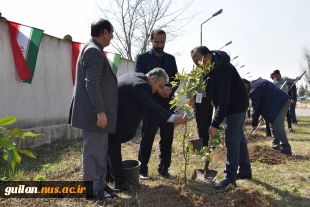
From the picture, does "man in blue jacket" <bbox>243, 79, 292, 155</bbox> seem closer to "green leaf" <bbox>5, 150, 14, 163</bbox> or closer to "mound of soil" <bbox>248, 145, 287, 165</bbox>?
"mound of soil" <bbox>248, 145, 287, 165</bbox>

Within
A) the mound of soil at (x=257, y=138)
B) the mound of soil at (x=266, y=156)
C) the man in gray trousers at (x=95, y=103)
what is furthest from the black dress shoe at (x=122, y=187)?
the mound of soil at (x=257, y=138)

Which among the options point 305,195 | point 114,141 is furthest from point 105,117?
point 305,195

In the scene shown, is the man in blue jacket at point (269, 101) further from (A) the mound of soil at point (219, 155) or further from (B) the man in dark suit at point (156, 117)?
(B) the man in dark suit at point (156, 117)

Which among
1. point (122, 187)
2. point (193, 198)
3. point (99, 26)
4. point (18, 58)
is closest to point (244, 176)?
point (193, 198)

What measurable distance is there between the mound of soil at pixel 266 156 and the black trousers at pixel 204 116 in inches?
34.2

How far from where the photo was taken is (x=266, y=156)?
17.1 feet

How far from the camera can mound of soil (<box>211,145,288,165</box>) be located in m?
5.10

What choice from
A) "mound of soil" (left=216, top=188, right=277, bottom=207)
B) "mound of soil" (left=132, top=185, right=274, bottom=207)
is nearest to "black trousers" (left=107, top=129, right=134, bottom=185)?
"mound of soil" (left=132, top=185, right=274, bottom=207)

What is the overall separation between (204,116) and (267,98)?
117 centimetres

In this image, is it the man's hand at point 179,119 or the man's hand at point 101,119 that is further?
the man's hand at point 179,119

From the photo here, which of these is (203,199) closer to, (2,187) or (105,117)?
(105,117)

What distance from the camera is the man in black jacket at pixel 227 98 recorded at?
10.6 ft

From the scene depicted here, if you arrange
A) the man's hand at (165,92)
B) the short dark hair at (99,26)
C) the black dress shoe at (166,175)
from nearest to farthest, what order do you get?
the short dark hair at (99,26) < the man's hand at (165,92) < the black dress shoe at (166,175)

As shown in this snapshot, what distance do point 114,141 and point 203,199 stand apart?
1.12m
